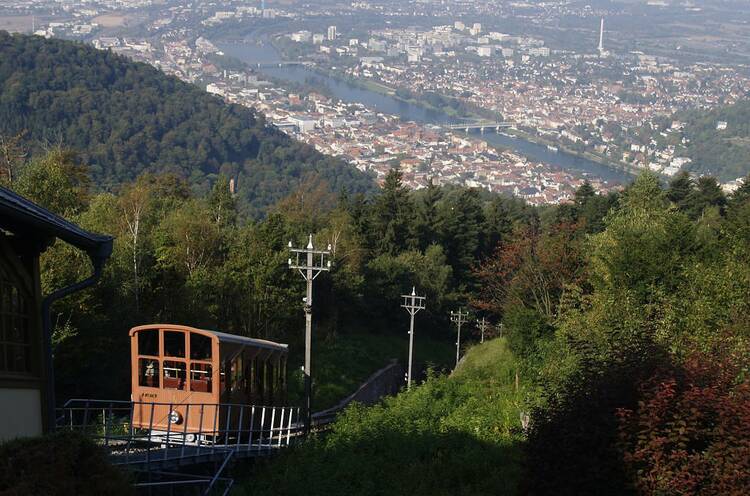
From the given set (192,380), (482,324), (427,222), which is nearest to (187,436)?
(192,380)

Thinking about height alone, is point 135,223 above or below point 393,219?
above

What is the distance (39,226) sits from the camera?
626 centimetres

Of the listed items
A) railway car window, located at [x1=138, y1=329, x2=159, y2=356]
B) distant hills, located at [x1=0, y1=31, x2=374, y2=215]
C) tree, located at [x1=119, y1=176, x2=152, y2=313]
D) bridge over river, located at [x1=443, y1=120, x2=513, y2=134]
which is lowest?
bridge over river, located at [x1=443, y1=120, x2=513, y2=134]

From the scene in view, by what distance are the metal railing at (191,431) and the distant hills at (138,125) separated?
171 feet

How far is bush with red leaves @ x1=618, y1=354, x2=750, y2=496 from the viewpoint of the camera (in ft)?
23.4

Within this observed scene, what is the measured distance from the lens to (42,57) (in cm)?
8306

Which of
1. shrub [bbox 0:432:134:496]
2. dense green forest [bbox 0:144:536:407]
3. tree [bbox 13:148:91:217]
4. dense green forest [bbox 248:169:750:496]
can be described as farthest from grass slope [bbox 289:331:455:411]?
shrub [bbox 0:432:134:496]

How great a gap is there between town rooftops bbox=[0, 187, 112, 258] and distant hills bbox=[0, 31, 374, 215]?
58.3 meters

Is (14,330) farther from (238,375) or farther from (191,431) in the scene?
(238,375)

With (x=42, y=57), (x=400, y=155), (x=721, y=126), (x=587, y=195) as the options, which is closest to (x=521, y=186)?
(x=400, y=155)

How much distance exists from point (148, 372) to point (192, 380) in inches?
28.1

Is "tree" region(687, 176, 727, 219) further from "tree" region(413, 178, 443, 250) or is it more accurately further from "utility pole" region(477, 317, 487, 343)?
"utility pole" region(477, 317, 487, 343)

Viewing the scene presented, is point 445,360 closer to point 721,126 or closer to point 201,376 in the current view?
point 201,376

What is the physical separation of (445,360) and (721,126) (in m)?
121
